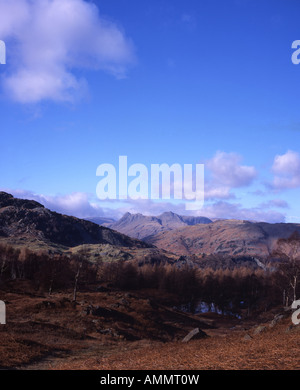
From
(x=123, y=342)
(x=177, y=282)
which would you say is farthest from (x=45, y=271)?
(x=123, y=342)

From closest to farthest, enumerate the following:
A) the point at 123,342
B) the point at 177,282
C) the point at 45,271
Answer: the point at 123,342
the point at 45,271
the point at 177,282

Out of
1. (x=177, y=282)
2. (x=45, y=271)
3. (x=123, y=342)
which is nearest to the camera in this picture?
(x=123, y=342)

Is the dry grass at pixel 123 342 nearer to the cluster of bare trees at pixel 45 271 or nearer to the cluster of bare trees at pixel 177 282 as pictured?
the cluster of bare trees at pixel 45 271

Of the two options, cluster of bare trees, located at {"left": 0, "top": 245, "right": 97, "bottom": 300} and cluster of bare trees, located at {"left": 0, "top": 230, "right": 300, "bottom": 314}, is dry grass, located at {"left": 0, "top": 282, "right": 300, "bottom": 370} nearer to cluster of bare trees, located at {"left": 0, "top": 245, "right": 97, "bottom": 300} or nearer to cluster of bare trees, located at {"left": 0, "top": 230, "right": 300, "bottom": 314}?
cluster of bare trees, located at {"left": 0, "top": 245, "right": 97, "bottom": 300}

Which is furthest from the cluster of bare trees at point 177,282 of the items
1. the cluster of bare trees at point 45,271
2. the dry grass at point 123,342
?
the dry grass at point 123,342

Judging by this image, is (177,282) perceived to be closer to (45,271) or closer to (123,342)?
(45,271)

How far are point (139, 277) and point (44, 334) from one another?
86.9m

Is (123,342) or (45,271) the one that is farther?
(45,271)

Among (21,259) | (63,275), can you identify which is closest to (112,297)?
(63,275)

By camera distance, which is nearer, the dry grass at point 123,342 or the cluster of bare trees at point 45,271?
the dry grass at point 123,342
